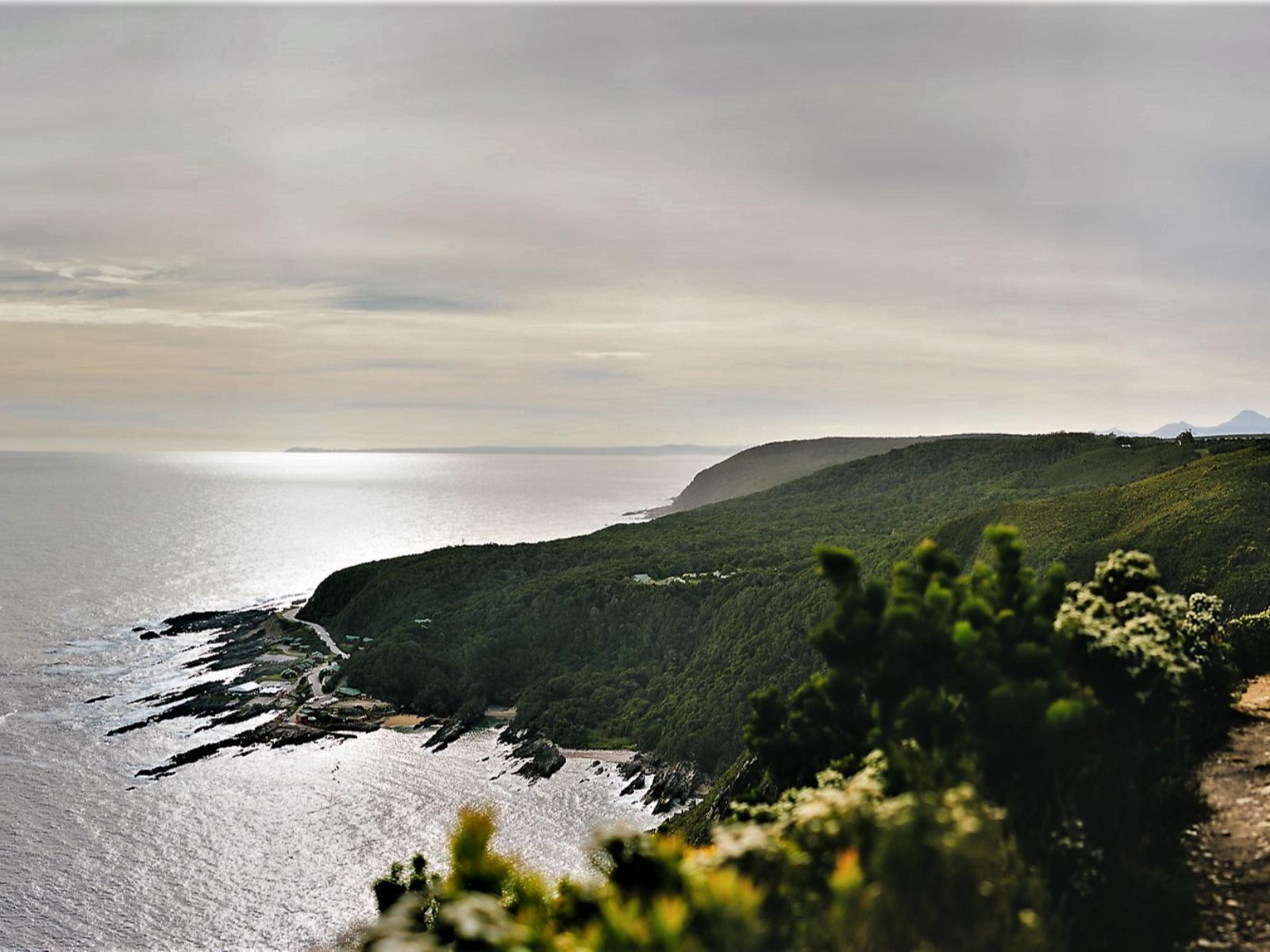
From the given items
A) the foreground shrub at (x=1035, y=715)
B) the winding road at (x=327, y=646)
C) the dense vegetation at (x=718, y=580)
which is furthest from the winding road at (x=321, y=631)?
the foreground shrub at (x=1035, y=715)

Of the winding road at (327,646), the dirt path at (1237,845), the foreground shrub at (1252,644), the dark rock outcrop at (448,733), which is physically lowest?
the dark rock outcrop at (448,733)

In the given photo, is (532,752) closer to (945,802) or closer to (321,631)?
(321,631)

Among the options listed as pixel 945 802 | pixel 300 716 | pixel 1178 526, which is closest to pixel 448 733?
pixel 300 716

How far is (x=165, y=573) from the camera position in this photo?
446ft

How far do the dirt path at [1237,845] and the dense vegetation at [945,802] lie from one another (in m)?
0.38

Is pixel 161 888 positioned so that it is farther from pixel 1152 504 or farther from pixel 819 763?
pixel 1152 504

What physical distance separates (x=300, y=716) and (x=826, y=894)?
6946 centimetres

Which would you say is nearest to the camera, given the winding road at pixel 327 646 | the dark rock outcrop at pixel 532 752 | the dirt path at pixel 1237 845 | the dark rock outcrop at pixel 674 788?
the dirt path at pixel 1237 845

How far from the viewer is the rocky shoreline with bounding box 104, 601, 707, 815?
58.5 m

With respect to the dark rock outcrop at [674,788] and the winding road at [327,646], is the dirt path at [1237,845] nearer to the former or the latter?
the dark rock outcrop at [674,788]

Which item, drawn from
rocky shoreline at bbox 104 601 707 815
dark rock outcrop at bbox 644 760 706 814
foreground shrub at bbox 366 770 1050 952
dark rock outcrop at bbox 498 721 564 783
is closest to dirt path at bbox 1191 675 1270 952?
foreground shrub at bbox 366 770 1050 952

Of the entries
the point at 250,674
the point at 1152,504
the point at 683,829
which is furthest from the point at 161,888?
the point at 1152,504

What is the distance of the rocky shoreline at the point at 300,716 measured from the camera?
Answer: 58469mm

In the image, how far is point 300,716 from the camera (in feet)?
230
